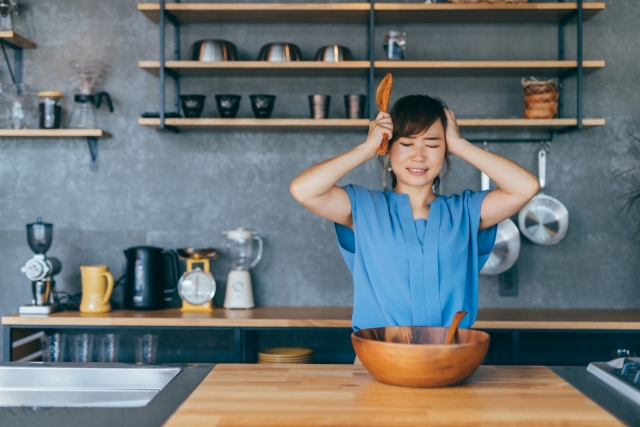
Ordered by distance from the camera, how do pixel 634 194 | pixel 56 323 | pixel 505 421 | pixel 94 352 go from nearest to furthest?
pixel 505 421
pixel 94 352
pixel 56 323
pixel 634 194

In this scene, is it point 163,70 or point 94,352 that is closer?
point 94,352

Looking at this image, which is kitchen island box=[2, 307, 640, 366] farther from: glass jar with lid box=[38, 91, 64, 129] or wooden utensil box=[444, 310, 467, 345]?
wooden utensil box=[444, 310, 467, 345]

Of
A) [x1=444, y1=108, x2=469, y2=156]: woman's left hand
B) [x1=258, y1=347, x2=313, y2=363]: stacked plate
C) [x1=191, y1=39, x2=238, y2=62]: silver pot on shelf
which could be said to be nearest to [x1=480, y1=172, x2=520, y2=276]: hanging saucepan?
[x1=258, y1=347, x2=313, y2=363]: stacked plate

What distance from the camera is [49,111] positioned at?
2.93 meters

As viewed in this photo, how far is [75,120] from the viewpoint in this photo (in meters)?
3.05

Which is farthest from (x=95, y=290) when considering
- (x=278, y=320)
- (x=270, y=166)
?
(x=270, y=166)

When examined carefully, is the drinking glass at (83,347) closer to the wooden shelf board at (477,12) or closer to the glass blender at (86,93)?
the glass blender at (86,93)

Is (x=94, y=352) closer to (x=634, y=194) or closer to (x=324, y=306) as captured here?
(x=324, y=306)

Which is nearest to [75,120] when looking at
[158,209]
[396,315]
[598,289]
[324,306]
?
[158,209]

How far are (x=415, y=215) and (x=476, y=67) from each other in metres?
1.36

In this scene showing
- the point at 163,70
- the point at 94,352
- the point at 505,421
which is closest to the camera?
the point at 505,421

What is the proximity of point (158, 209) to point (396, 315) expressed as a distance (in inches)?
73.7

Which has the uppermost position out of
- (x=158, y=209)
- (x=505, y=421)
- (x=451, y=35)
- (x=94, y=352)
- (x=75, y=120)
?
(x=451, y=35)

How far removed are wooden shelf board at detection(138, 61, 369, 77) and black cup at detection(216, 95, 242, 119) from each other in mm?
130
